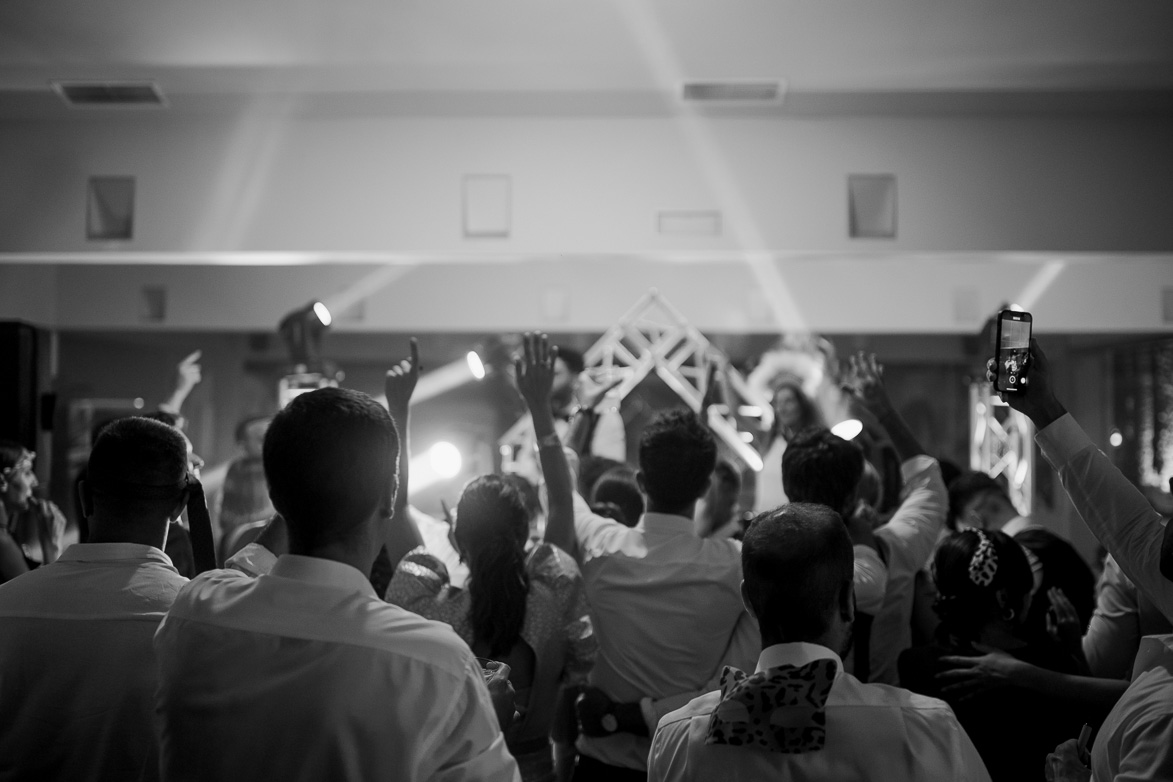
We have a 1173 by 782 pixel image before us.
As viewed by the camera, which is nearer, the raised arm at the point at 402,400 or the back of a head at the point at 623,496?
the raised arm at the point at 402,400

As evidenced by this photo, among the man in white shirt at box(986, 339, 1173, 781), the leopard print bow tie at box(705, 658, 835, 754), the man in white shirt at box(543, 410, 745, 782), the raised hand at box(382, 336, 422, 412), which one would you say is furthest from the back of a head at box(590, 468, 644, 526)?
the leopard print bow tie at box(705, 658, 835, 754)

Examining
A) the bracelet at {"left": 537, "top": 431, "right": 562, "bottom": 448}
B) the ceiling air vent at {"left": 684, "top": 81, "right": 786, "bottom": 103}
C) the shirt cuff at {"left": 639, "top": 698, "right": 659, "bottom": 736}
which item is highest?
the ceiling air vent at {"left": 684, "top": 81, "right": 786, "bottom": 103}

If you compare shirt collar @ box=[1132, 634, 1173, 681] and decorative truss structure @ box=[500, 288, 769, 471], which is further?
decorative truss structure @ box=[500, 288, 769, 471]

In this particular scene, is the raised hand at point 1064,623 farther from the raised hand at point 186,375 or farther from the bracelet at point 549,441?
the raised hand at point 186,375

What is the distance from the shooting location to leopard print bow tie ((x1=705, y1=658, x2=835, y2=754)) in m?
1.11

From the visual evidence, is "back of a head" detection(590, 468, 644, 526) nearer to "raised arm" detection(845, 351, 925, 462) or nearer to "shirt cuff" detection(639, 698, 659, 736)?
"raised arm" detection(845, 351, 925, 462)

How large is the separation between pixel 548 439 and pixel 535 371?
0.55 feet

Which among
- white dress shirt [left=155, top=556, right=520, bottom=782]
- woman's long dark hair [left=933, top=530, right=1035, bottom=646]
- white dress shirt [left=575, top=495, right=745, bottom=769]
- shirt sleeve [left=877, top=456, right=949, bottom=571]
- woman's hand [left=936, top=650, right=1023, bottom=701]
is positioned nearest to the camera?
white dress shirt [left=155, top=556, right=520, bottom=782]

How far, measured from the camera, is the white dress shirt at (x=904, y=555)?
6.91 ft

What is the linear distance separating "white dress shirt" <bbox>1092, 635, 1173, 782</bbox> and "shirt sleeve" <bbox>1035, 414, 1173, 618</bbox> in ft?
0.28

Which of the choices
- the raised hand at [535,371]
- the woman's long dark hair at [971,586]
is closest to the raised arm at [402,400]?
the raised hand at [535,371]

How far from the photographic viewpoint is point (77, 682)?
137cm

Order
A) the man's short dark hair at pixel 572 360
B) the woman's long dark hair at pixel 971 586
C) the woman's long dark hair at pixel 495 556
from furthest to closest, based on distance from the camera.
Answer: the man's short dark hair at pixel 572 360 < the woman's long dark hair at pixel 495 556 < the woman's long dark hair at pixel 971 586

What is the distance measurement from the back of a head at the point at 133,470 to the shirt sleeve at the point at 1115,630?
1.97m
